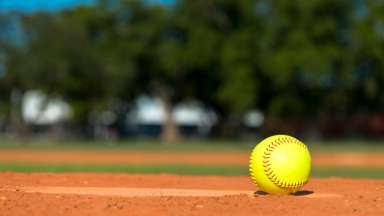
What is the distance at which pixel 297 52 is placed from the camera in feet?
188

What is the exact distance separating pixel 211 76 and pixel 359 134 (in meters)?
15.4

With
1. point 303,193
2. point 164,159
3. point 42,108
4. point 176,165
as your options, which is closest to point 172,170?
point 176,165

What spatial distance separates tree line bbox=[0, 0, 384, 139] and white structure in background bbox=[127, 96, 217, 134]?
6109 mm

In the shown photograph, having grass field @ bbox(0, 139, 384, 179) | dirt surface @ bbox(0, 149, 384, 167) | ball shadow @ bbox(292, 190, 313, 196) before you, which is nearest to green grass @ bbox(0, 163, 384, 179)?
grass field @ bbox(0, 139, 384, 179)

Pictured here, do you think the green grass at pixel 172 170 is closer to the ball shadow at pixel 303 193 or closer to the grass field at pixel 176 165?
the grass field at pixel 176 165

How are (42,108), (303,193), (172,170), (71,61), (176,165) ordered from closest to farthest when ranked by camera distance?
(303,193) < (172,170) < (176,165) < (42,108) < (71,61)

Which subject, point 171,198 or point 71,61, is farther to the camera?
point 71,61

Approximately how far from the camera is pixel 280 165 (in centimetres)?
1062

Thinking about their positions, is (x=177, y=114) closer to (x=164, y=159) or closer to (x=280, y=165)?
(x=164, y=159)

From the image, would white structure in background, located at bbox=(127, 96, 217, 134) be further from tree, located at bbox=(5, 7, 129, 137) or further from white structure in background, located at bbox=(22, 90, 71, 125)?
tree, located at bbox=(5, 7, 129, 137)

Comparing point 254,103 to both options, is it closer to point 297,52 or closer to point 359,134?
point 297,52

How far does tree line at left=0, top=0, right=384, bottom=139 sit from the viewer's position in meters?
53.8

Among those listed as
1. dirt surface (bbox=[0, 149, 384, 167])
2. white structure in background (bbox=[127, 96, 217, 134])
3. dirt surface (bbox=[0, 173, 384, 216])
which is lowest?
→ dirt surface (bbox=[0, 173, 384, 216])

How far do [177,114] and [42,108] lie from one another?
2650 centimetres
